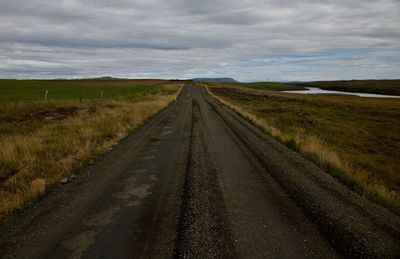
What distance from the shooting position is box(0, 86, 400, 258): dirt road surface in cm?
A: 451

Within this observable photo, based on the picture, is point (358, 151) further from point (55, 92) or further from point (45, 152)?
point (55, 92)

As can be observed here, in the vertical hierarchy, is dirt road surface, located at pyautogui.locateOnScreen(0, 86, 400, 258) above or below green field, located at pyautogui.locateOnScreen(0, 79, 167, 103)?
below

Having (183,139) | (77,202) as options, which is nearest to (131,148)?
(183,139)

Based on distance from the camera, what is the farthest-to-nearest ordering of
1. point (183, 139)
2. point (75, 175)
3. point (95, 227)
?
point (183, 139)
point (75, 175)
point (95, 227)

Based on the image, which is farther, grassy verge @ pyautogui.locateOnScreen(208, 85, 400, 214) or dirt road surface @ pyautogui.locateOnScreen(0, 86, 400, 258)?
grassy verge @ pyautogui.locateOnScreen(208, 85, 400, 214)

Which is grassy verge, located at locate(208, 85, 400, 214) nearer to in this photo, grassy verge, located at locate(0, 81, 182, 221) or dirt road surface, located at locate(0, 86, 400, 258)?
dirt road surface, located at locate(0, 86, 400, 258)

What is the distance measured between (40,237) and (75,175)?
351 cm

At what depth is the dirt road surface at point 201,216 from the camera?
451cm

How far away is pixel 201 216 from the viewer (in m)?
5.62

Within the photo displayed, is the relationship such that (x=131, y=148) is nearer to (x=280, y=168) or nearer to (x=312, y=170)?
(x=280, y=168)

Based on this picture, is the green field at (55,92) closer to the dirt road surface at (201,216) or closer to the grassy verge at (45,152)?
the grassy verge at (45,152)

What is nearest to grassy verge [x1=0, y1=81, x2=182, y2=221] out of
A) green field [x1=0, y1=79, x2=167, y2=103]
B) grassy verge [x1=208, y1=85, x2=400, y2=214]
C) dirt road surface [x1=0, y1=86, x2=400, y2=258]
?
dirt road surface [x1=0, y1=86, x2=400, y2=258]

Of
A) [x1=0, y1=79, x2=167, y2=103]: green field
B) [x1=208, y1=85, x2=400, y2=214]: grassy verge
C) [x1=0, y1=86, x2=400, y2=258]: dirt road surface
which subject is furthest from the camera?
[x1=0, y1=79, x2=167, y2=103]: green field

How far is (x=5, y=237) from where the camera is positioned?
4789 millimetres
